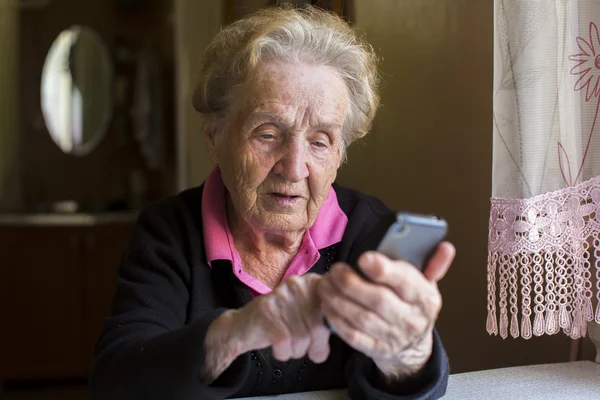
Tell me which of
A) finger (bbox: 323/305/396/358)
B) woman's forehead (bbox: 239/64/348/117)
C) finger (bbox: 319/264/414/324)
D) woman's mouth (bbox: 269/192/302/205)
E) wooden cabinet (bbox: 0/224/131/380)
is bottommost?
wooden cabinet (bbox: 0/224/131/380)

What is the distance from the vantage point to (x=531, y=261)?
1.04 m

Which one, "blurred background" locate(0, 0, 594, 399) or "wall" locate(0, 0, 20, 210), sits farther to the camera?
"wall" locate(0, 0, 20, 210)

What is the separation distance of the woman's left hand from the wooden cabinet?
277 cm

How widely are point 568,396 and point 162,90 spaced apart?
3.00m

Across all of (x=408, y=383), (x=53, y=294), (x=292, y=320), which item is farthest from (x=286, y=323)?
(x=53, y=294)

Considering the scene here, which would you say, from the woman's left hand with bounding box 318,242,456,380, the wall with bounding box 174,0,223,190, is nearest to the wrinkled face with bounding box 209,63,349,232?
the woman's left hand with bounding box 318,242,456,380

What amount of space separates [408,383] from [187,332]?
32 cm

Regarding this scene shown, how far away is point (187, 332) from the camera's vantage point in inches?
32.9

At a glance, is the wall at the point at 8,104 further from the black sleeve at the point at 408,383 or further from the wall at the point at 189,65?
the black sleeve at the point at 408,383

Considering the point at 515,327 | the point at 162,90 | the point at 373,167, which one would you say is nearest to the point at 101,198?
the point at 162,90

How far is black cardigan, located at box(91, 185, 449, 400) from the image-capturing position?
843 millimetres

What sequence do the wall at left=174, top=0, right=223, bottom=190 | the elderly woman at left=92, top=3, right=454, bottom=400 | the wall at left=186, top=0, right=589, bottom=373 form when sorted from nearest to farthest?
the elderly woman at left=92, top=3, right=454, bottom=400, the wall at left=186, top=0, right=589, bottom=373, the wall at left=174, top=0, right=223, bottom=190

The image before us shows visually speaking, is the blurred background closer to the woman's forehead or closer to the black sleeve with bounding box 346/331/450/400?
the woman's forehead

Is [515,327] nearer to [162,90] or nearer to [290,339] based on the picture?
[290,339]
